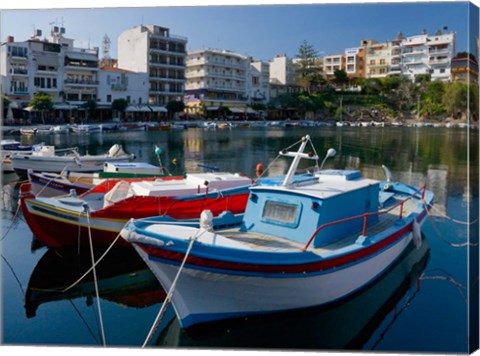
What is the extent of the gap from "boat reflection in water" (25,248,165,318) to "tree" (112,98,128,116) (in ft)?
150

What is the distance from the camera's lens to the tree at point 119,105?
54.6 meters

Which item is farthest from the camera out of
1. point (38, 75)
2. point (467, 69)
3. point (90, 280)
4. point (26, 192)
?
point (38, 75)

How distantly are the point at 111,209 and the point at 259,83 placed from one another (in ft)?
223

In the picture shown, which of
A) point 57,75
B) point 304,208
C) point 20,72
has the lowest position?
point 304,208

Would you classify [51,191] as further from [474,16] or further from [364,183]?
[474,16]

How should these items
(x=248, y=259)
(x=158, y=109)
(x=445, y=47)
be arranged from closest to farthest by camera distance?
(x=248, y=259), (x=445, y=47), (x=158, y=109)

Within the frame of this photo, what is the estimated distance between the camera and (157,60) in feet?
194

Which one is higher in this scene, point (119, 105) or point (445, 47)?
point (119, 105)

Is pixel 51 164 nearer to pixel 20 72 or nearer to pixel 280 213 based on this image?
pixel 280 213

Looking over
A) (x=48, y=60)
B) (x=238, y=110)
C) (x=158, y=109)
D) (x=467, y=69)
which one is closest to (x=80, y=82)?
(x=48, y=60)

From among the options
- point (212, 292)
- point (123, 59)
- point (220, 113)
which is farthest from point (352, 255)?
point (220, 113)

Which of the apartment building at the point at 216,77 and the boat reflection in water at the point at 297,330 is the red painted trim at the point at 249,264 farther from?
the apartment building at the point at 216,77

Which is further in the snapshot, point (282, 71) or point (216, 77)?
point (282, 71)

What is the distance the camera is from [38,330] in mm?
6836
